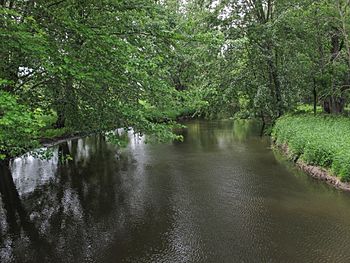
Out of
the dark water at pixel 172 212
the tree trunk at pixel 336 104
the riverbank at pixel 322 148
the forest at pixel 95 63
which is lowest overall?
the dark water at pixel 172 212

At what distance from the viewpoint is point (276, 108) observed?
25172 millimetres

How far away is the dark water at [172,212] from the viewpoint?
7.64 meters

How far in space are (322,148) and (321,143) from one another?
1.21 feet

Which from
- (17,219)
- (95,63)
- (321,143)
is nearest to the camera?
(95,63)

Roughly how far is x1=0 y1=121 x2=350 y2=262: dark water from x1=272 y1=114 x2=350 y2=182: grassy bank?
750mm

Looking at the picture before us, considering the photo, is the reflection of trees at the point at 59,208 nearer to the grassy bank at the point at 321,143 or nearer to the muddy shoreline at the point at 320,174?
the muddy shoreline at the point at 320,174

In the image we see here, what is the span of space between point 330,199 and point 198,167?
6100 mm

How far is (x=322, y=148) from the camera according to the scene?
12953 millimetres

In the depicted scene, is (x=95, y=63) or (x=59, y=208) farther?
(x=59, y=208)

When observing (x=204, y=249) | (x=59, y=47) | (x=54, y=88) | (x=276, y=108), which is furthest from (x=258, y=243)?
(x=276, y=108)

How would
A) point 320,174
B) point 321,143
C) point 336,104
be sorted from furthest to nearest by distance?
point 336,104, point 321,143, point 320,174

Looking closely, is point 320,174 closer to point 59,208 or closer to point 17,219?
point 59,208

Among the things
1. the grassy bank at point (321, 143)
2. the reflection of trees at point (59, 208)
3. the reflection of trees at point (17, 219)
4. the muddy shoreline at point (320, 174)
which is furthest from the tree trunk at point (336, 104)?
the reflection of trees at point (17, 219)

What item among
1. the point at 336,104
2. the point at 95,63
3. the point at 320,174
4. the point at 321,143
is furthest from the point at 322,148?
A: the point at 336,104
